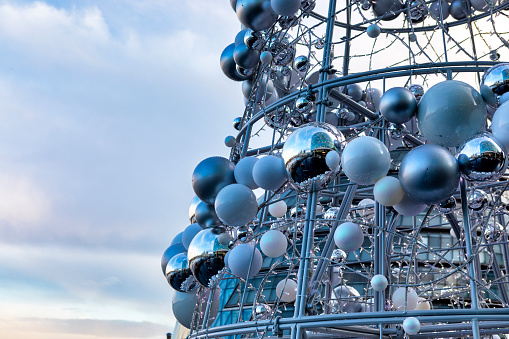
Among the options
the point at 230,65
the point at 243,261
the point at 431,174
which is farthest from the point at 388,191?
the point at 230,65

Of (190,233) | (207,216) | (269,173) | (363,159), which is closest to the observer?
(363,159)

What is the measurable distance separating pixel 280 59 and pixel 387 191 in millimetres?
2887

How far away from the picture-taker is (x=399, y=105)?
16.6ft

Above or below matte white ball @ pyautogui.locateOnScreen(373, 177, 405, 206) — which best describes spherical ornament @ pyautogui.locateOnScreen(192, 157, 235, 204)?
above

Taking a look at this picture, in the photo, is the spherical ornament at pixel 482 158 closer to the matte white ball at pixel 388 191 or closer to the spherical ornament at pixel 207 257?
the matte white ball at pixel 388 191

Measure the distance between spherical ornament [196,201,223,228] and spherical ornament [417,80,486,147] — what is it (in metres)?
2.58

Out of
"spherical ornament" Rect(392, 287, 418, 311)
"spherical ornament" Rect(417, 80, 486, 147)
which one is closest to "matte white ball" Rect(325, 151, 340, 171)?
"spherical ornament" Rect(417, 80, 486, 147)

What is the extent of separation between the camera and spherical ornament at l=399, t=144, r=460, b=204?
4.41 metres

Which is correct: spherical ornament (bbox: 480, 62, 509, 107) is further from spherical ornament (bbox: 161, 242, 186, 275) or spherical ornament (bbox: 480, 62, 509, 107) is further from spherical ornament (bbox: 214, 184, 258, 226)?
spherical ornament (bbox: 161, 242, 186, 275)

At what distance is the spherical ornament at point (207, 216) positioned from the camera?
6262 mm

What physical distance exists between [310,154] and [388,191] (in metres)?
0.76

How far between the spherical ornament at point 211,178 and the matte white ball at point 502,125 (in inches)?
110

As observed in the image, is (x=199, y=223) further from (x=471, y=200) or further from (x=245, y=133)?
(x=471, y=200)

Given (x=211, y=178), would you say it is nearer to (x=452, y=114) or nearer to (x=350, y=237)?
(x=350, y=237)
